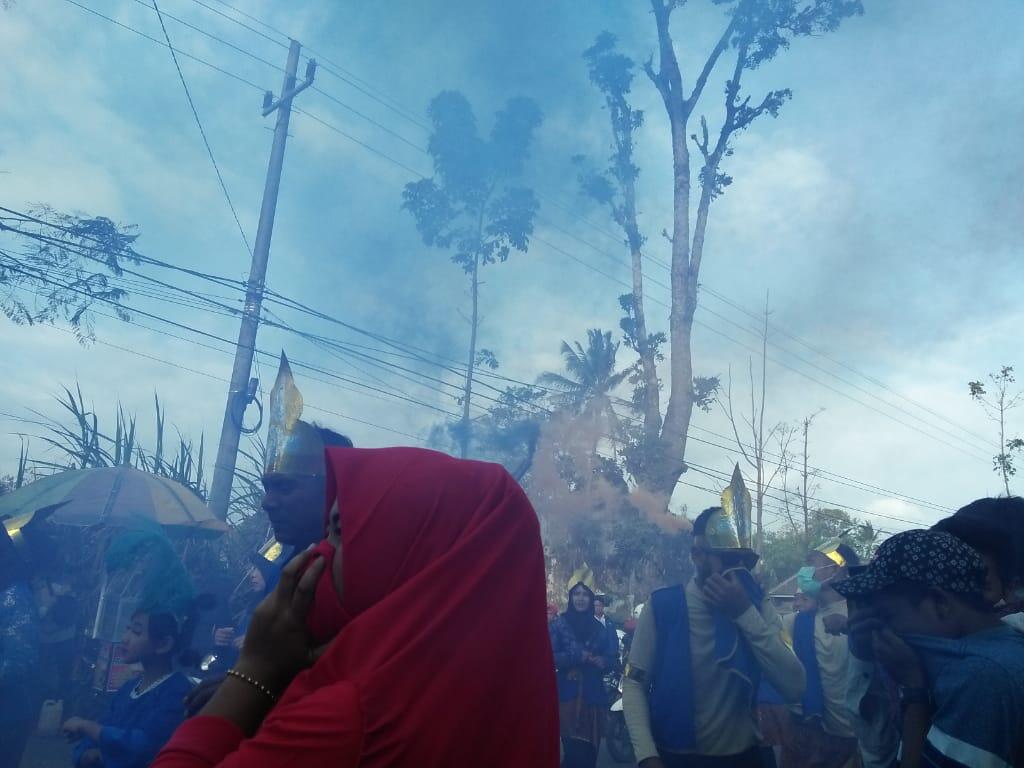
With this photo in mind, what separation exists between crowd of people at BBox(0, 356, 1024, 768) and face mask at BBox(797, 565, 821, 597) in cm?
165

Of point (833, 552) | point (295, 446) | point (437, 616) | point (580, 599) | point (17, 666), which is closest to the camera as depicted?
point (437, 616)

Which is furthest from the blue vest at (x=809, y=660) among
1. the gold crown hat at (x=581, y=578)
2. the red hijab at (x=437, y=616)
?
the red hijab at (x=437, y=616)

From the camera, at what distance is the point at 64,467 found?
35.0 feet

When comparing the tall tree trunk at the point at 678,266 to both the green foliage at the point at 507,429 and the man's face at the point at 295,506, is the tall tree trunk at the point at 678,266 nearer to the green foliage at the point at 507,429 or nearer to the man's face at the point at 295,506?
the green foliage at the point at 507,429

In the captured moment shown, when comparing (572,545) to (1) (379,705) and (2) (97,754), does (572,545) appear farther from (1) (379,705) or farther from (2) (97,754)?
(1) (379,705)

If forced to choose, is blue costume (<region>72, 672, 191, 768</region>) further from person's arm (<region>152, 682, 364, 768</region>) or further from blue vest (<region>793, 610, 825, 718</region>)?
blue vest (<region>793, 610, 825, 718</region>)

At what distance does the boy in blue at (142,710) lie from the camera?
2.91m

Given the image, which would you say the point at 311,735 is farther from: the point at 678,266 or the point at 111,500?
the point at 678,266

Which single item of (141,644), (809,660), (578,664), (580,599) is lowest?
(578,664)

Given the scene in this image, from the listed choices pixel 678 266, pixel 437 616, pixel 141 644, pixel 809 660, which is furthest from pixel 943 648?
pixel 678 266

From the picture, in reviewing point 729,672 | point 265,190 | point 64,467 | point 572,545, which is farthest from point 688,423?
point 729,672

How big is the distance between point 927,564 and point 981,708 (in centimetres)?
45

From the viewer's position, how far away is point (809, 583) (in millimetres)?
6156

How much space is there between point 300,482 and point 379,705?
2628 mm
